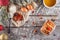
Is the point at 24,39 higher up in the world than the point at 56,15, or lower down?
lower down

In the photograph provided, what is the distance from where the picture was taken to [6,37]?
1.63 m

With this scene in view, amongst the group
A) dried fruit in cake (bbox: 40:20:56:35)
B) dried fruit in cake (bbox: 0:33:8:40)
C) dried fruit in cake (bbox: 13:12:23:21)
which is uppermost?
dried fruit in cake (bbox: 13:12:23:21)

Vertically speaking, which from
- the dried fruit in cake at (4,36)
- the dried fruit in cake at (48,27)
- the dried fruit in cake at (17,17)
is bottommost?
the dried fruit in cake at (4,36)

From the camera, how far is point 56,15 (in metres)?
1.63

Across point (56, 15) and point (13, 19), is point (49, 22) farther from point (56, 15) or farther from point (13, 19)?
point (13, 19)

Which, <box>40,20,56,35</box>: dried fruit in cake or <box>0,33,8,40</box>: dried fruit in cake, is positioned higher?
<box>40,20,56,35</box>: dried fruit in cake

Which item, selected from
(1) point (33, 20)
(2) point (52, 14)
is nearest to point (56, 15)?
(2) point (52, 14)

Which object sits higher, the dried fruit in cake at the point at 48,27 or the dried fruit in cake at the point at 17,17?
the dried fruit in cake at the point at 17,17

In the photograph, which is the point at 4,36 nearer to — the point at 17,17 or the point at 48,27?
Result: the point at 17,17

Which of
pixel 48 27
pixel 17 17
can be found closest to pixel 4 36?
pixel 17 17

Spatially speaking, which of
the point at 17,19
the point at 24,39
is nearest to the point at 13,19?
the point at 17,19

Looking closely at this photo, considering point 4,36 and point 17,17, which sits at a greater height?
point 17,17

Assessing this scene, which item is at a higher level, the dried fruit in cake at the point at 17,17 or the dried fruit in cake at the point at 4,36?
the dried fruit in cake at the point at 17,17

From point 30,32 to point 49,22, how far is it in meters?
0.12
